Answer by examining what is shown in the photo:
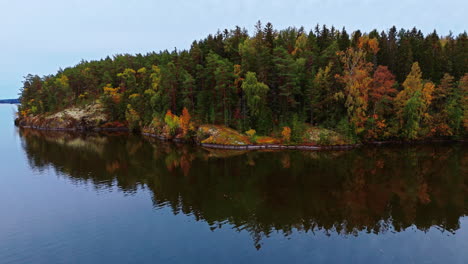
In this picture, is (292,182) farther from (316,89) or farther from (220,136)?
(316,89)

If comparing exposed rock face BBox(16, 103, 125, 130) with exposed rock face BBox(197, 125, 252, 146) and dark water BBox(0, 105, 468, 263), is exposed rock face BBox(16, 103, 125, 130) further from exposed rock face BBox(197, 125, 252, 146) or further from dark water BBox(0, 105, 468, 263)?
exposed rock face BBox(197, 125, 252, 146)

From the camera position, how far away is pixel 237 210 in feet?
103

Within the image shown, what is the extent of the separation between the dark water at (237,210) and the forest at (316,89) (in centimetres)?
1513

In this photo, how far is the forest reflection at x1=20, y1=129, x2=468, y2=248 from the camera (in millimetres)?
28297

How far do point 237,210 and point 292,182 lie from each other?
41.3 feet

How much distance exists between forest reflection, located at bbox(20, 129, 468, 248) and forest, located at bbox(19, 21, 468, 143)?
25.8ft

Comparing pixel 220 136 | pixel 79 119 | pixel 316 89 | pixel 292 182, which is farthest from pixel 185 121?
pixel 79 119

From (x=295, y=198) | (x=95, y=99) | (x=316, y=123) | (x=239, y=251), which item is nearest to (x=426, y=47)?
(x=316, y=123)

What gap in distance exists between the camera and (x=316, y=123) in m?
73.0

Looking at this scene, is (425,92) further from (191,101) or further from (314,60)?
(191,101)

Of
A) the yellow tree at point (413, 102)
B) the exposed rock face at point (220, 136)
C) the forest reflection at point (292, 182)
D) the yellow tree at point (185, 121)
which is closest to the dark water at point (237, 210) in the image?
the forest reflection at point (292, 182)

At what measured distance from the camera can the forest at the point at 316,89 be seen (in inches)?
2645

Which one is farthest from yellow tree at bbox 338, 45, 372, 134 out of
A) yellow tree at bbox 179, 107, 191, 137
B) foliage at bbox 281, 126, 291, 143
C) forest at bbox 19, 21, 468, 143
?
yellow tree at bbox 179, 107, 191, 137

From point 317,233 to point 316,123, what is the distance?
51.1m
